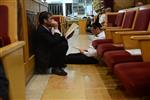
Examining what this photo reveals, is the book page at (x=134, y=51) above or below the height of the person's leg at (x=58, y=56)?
above

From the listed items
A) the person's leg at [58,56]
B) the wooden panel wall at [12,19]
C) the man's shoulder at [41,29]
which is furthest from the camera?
the person's leg at [58,56]

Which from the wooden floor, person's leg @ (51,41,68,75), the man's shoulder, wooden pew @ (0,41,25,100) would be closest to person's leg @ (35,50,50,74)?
person's leg @ (51,41,68,75)

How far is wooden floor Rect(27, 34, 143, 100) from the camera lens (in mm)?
3258

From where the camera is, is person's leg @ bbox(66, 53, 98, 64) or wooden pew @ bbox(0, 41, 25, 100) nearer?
wooden pew @ bbox(0, 41, 25, 100)

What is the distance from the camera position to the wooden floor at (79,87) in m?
3.26

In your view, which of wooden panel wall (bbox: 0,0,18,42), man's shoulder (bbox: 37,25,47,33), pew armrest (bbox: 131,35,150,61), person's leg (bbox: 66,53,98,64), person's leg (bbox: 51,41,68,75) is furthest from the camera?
person's leg (bbox: 66,53,98,64)

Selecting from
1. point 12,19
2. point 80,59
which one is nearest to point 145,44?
point 12,19

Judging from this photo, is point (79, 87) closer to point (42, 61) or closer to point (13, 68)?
point (42, 61)

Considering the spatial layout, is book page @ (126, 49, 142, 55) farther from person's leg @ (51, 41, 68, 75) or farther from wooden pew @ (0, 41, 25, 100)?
wooden pew @ (0, 41, 25, 100)

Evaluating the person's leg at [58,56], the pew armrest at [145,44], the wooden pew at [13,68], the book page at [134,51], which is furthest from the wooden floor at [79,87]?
the wooden pew at [13,68]

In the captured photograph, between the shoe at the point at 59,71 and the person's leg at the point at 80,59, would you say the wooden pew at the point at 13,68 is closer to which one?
the shoe at the point at 59,71

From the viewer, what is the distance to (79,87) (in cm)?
367

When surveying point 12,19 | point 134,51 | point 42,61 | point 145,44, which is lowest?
point 42,61

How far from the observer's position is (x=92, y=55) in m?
5.10
